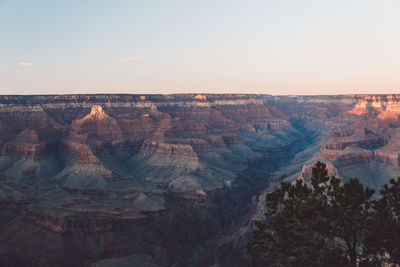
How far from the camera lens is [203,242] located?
88.1 metres

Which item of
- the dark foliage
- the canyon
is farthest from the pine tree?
the canyon

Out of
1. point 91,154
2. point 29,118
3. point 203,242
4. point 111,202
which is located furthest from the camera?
point 29,118

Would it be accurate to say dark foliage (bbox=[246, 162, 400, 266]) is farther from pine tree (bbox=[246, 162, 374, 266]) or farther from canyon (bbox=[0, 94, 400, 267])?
canyon (bbox=[0, 94, 400, 267])

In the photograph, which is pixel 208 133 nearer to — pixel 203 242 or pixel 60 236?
pixel 203 242

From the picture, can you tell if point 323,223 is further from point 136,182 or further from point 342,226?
point 136,182

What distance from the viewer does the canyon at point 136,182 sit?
72938 mm

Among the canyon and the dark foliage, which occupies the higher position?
the dark foliage

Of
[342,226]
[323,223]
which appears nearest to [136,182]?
[323,223]

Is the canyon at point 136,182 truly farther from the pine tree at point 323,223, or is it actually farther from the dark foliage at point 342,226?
the dark foliage at point 342,226

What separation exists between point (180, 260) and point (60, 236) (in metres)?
21.9

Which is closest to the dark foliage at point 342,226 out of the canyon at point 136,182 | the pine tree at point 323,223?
the pine tree at point 323,223

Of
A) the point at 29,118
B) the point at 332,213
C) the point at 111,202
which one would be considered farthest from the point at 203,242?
the point at 29,118

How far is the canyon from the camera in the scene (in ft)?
239

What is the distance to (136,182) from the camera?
120 metres
